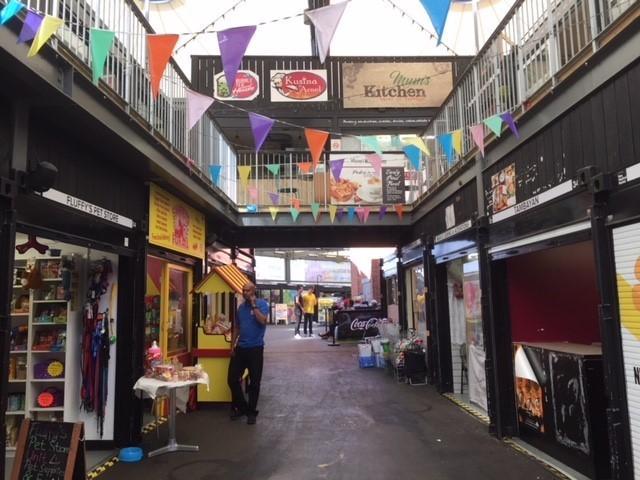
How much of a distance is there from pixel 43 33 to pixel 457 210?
5482 millimetres

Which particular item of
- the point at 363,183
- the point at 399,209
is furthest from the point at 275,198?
the point at 399,209

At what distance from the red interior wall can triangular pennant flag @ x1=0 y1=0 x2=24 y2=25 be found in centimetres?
512

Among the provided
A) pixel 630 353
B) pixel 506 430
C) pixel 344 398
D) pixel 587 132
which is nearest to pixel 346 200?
pixel 344 398

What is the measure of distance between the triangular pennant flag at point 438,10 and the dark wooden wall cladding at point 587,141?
1278 millimetres

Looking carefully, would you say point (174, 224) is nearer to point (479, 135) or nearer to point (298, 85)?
point (479, 135)

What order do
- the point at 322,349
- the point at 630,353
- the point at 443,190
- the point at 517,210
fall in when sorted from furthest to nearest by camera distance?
the point at 322,349
the point at 443,190
the point at 517,210
the point at 630,353

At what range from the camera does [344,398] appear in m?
7.79

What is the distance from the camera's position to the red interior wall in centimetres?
561

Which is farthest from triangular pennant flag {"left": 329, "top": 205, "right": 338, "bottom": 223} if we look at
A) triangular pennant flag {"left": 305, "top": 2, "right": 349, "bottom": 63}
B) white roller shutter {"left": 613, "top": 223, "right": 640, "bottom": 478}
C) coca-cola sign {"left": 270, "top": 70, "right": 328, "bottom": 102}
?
white roller shutter {"left": 613, "top": 223, "right": 640, "bottom": 478}

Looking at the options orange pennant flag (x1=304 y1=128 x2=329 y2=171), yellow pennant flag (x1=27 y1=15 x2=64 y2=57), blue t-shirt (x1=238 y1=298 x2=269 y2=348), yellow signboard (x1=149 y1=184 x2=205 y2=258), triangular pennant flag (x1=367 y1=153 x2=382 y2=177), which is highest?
triangular pennant flag (x1=367 y1=153 x2=382 y2=177)

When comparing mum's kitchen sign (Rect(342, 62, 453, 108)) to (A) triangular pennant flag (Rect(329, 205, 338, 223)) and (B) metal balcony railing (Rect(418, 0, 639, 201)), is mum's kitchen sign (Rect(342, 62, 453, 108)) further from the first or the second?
(B) metal balcony railing (Rect(418, 0, 639, 201))

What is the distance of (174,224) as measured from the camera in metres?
6.98

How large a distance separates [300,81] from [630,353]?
42.9ft

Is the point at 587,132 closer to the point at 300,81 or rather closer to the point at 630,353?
the point at 630,353
